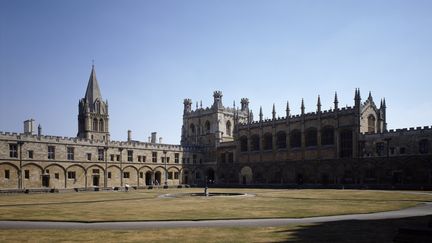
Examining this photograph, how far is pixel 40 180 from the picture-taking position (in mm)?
58719

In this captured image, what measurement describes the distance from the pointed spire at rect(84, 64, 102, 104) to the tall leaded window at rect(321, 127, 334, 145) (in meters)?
47.1

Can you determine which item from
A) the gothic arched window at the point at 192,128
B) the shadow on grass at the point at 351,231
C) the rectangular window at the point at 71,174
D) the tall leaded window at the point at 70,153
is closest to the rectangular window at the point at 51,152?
the tall leaded window at the point at 70,153

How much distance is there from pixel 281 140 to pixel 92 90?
135 feet

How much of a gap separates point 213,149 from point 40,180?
37.1 meters

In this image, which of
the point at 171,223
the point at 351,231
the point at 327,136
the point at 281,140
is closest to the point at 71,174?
the point at 281,140

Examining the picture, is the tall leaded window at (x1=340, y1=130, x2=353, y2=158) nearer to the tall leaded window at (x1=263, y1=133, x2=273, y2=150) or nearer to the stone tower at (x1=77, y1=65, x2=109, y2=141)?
the tall leaded window at (x1=263, y1=133, x2=273, y2=150)

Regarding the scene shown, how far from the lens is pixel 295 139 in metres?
71.8

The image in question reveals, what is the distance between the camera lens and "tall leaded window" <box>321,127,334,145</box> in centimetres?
6581

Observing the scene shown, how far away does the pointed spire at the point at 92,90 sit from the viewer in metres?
85.6

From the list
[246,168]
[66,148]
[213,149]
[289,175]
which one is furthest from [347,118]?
[66,148]

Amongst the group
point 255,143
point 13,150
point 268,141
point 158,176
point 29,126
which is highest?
point 29,126

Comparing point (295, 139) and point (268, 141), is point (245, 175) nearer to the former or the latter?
point (268, 141)

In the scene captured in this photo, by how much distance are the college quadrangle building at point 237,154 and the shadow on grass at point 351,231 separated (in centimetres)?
3769

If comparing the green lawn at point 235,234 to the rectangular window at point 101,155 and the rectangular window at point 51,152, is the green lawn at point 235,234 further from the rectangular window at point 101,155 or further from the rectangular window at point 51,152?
the rectangular window at point 101,155
